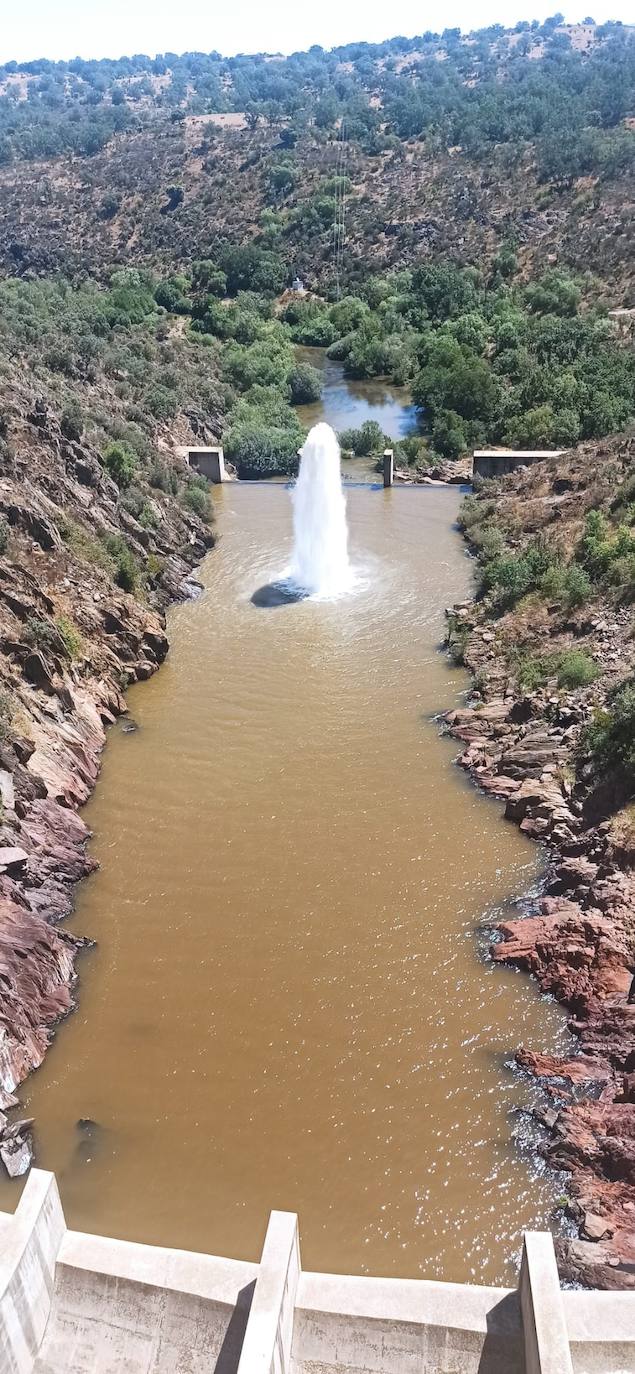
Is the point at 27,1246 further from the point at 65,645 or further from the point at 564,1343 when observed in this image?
the point at 65,645

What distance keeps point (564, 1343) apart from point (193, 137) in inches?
5116

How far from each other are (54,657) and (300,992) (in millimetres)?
11730

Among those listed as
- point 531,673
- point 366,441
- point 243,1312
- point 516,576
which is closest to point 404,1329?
point 243,1312

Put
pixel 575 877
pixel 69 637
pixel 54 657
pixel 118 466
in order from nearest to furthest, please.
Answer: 1. pixel 575 877
2. pixel 54 657
3. pixel 69 637
4. pixel 118 466

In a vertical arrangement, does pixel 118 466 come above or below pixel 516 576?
above

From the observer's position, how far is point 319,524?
3603cm

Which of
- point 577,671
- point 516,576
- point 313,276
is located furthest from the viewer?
point 313,276

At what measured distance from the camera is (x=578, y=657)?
2528 cm

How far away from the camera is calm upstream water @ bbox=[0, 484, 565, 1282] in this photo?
45.5ft

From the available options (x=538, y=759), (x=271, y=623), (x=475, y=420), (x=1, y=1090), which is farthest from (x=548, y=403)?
(x=1, y=1090)

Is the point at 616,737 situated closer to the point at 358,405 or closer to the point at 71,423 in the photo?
the point at 71,423

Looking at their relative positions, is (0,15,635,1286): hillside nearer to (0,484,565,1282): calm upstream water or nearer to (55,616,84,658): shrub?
(55,616,84,658): shrub

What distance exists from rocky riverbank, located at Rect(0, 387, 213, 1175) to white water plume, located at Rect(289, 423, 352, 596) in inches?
158

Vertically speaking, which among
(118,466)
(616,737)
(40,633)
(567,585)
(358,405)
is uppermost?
(358,405)
